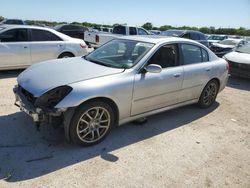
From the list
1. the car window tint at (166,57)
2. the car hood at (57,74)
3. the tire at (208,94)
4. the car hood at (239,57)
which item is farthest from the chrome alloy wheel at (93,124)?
the car hood at (239,57)

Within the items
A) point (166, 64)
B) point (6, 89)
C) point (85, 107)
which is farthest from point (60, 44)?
point (85, 107)

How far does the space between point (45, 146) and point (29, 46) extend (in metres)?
4.67

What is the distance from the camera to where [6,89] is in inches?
241

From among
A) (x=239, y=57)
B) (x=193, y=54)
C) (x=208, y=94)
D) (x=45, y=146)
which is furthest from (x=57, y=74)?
(x=239, y=57)

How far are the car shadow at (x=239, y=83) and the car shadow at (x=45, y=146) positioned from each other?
4167 mm

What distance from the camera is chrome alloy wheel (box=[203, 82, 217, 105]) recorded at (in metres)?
5.61

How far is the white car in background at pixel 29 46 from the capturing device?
7203 millimetres

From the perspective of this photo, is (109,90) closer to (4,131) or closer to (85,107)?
(85,107)

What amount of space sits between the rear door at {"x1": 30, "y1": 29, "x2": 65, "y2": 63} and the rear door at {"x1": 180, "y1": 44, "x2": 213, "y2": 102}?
443 centimetres

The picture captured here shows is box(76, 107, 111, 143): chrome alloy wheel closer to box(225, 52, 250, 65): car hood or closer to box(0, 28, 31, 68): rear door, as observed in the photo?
box(0, 28, 31, 68): rear door

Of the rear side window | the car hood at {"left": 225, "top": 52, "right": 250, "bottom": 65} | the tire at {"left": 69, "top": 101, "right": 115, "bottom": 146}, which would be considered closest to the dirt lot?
the tire at {"left": 69, "top": 101, "right": 115, "bottom": 146}

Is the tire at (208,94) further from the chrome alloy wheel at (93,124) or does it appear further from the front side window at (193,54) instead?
the chrome alloy wheel at (93,124)

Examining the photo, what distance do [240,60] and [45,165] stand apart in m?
7.72

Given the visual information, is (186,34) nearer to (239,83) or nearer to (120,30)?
(120,30)
